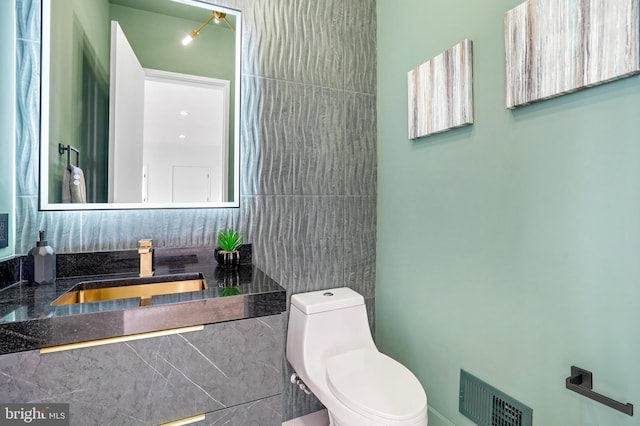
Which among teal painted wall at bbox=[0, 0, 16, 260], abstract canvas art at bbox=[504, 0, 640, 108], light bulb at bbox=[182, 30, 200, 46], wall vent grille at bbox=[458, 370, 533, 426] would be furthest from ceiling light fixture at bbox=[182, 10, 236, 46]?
wall vent grille at bbox=[458, 370, 533, 426]

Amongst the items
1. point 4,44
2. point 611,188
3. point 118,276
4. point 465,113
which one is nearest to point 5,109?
point 4,44

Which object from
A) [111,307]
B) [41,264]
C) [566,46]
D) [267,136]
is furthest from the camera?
[267,136]

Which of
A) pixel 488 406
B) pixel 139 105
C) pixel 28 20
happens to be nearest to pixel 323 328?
pixel 488 406

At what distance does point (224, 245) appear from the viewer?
59.5 inches

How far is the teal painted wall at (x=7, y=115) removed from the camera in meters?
1.15

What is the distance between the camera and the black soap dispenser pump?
1160 mm

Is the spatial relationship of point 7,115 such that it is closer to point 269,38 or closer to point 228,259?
point 228,259

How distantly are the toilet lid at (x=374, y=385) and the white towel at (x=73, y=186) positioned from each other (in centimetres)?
127

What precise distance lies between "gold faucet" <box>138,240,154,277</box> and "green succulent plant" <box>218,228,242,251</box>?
0.98 feet

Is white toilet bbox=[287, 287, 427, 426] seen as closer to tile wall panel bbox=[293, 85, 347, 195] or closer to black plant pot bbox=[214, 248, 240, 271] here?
black plant pot bbox=[214, 248, 240, 271]

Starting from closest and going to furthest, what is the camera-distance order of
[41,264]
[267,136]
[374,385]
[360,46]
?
[41,264] → [374,385] → [267,136] → [360,46]

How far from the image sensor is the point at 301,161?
70.1 inches

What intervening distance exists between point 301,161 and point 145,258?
2.92 ft

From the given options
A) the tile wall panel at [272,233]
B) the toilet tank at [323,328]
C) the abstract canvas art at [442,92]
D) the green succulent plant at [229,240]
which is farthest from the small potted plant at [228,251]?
the abstract canvas art at [442,92]
